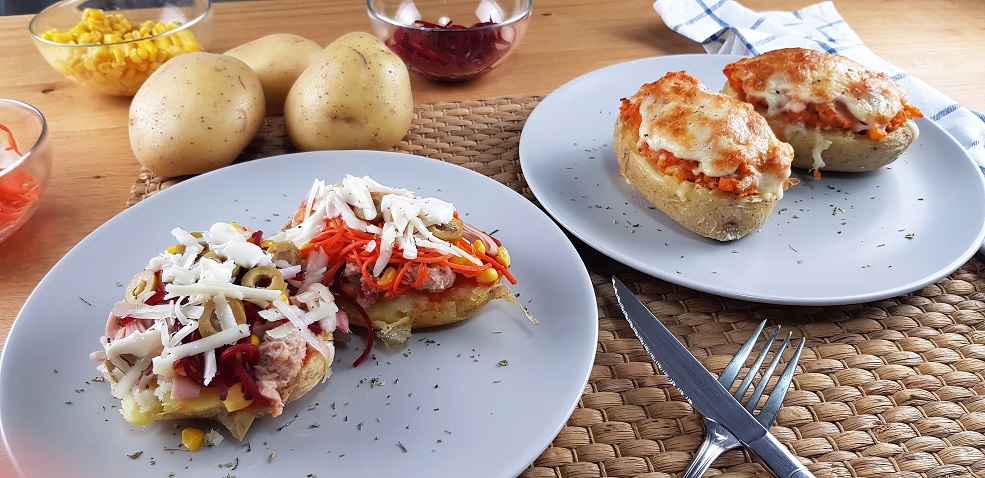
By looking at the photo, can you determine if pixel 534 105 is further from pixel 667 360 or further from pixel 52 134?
pixel 52 134

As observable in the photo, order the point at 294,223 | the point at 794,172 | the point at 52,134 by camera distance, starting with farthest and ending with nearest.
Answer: the point at 52,134 → the point at 794,172 → the point at 294,223

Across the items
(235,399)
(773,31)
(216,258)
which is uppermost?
(216,258)

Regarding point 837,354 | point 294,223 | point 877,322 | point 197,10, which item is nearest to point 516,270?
point 294,223

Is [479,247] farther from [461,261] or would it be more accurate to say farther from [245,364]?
[245,364]

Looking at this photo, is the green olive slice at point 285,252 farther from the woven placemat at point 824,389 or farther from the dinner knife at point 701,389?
the dinner knife at point 701,389

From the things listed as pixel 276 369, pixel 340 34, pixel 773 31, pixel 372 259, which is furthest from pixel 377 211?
pixel 773 31

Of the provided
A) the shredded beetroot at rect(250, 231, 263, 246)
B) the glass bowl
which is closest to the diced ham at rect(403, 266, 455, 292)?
the shredded beetroot at rect(250, 231, 263, 246)
